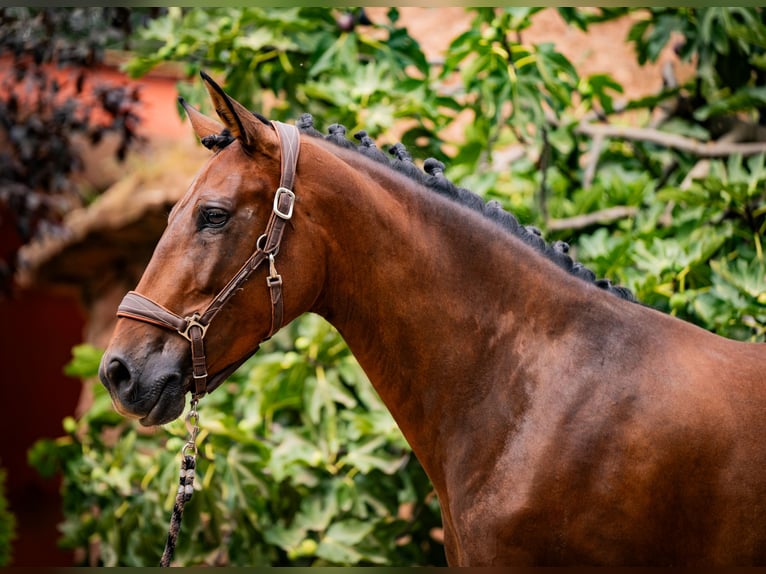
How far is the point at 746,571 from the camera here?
6.63 ft

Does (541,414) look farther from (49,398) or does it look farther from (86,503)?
(49,398)

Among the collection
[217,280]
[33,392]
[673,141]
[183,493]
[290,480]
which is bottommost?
[33,392]

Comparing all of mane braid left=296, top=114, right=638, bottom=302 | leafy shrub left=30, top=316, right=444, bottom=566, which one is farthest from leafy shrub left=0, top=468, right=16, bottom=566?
mane braid left=296, top=114, right=638, bottom=302

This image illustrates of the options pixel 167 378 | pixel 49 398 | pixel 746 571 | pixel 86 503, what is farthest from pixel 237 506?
pixel 49 398

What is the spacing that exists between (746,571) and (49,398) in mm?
8011

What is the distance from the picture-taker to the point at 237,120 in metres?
2.11

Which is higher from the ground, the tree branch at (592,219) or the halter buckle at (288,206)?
the halter buckle at (288,206)

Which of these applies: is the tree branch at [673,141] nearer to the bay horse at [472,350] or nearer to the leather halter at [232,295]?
the bay horse at [472,350]

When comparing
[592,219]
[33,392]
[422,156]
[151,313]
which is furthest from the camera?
[33,392]

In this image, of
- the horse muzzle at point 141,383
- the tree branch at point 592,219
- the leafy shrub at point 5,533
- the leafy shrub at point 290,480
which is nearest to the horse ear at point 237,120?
the horse muzzle at point 141,383

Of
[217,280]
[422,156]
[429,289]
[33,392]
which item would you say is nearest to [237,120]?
[217,280]

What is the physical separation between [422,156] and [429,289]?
1065 millimetres

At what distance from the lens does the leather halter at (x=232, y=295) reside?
2061mm

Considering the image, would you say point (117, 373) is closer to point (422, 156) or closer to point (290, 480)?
point (422, 156)
